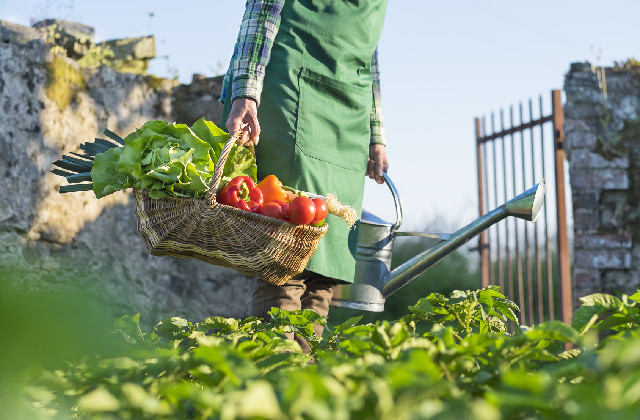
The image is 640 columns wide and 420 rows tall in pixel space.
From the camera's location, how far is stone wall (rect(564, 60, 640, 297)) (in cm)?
480

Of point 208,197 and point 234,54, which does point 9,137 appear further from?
point 208,197

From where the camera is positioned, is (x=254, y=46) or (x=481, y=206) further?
(x=481, y=206)

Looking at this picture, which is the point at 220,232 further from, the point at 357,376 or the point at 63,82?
the point at 63,82

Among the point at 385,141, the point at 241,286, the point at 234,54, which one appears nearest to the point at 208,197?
the point at 234,54

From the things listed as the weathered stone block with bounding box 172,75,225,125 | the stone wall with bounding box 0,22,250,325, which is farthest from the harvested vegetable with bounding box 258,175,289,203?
the weathered stone block with bounding box 172,75,225,125

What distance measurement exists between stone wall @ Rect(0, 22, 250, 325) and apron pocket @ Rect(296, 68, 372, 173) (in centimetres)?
154

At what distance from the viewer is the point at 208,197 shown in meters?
1.64

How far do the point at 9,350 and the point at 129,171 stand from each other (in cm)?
150

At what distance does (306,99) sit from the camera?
2.11m

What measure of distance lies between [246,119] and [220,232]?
0.42m

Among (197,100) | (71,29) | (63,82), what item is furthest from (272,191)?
(71,29)

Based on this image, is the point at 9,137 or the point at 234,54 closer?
the point at 234,54

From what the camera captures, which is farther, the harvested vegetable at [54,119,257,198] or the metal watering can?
the metal watering can

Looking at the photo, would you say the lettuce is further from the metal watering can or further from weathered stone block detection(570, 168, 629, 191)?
weathered stone block detection(570, 168, 629, 191)
